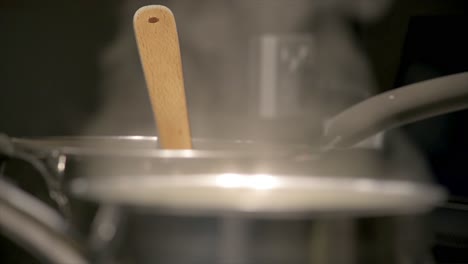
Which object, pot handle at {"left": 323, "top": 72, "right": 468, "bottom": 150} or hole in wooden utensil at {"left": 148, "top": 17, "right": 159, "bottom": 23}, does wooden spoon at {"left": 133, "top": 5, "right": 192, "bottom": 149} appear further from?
pot handle at {"left": 323, "top": 72, "right": 468, "bottom": 150}

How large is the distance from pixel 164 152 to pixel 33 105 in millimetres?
361

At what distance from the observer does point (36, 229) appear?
347 millimetres

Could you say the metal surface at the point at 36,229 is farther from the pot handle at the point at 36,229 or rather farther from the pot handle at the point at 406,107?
the pot handle at the point at 406,107

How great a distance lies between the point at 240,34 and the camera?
2.34 feet

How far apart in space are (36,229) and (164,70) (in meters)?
0.21

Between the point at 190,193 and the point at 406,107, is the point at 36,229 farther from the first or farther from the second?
the point at 406,107

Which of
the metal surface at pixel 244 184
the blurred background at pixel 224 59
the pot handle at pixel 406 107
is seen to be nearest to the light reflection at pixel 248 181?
the metal surface at pixel 244 184

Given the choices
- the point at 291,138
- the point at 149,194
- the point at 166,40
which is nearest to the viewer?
the point at 149,194

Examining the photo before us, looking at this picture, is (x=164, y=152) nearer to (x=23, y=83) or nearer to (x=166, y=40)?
(x=166, y=40)

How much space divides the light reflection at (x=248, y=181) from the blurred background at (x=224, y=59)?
13.9 inches

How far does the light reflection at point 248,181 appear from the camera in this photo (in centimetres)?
34

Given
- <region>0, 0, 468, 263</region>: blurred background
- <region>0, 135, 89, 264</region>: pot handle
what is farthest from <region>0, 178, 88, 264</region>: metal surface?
<region>0, 0, 468, 263</region>: blurred background

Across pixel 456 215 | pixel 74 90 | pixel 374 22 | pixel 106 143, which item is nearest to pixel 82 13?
pixel 74 90

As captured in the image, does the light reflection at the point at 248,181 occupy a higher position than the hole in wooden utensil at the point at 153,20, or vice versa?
the hole in wooden utensil at the point at 153,20
